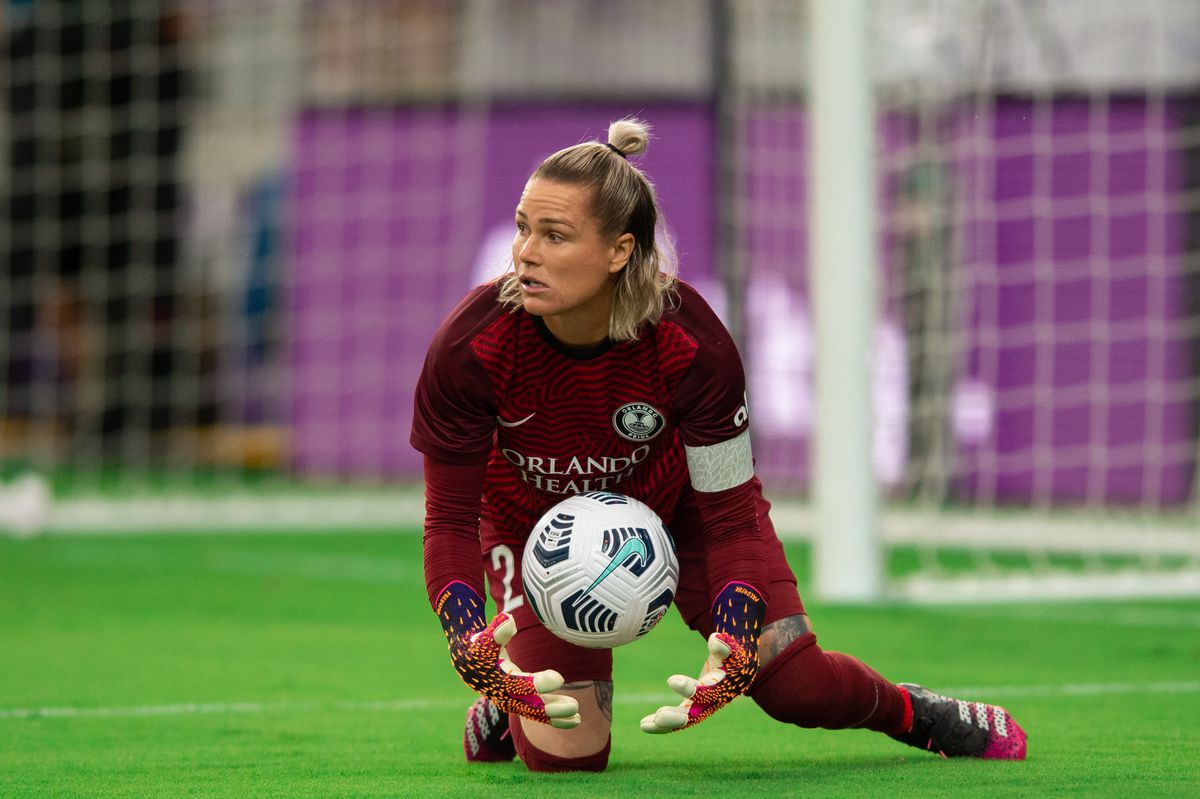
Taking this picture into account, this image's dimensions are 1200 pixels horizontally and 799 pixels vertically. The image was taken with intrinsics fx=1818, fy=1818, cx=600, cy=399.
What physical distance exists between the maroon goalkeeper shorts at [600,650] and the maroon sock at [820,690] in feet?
0.49

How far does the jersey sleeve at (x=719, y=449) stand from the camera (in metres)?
3.58

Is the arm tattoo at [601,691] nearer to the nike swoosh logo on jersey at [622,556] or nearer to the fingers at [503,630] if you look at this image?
the nike swoosh logo on jersey at [622,556]

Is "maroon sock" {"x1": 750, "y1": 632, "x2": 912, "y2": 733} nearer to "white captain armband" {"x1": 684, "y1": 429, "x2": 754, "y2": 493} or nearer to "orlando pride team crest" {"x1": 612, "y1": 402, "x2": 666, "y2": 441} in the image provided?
"white captain armband" {"x1": 684, "y1": 429, "x2": 754, "y2": 493}

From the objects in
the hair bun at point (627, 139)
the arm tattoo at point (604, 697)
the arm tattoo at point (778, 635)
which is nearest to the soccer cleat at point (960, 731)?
the arm tattoo at point (778, 635)

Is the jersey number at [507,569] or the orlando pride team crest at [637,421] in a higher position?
the orlando pride team crest at [637,421]

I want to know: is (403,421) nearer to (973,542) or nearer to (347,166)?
(347,166)

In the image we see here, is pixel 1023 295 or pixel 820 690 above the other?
pixel 1023 295

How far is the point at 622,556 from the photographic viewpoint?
A: 3490 millimetres

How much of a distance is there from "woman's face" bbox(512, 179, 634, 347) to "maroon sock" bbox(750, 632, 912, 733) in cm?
87

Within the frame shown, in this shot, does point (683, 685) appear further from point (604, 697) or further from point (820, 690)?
point (604, 697)

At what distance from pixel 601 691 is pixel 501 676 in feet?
2.14

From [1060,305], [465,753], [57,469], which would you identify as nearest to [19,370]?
[57,469]

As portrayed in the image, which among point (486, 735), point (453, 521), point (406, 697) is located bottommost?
point (406, 697)

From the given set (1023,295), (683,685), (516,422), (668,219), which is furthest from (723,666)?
(668,219)
